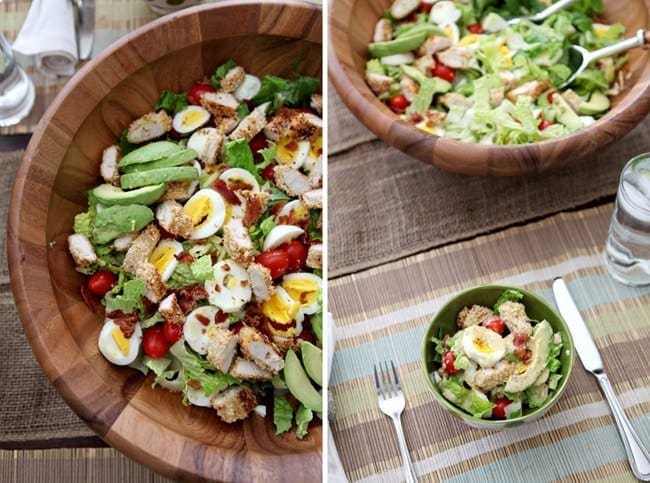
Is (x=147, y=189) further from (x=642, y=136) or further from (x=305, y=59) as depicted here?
(x=642, y=136)

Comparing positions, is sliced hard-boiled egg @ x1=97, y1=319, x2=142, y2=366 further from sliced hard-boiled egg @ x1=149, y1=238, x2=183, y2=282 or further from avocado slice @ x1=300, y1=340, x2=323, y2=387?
avocado slice @ x1=300, y1=340, x2=323, y2=387

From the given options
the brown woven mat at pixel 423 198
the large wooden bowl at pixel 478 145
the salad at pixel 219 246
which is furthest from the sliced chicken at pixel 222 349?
the large wooden bowl at pixel 478 145

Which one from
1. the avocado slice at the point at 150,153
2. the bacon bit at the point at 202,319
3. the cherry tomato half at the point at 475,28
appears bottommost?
the bacon bit at the point at 202,319

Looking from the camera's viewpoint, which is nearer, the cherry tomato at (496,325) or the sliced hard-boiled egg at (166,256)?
the cherry tomato at (496,325)

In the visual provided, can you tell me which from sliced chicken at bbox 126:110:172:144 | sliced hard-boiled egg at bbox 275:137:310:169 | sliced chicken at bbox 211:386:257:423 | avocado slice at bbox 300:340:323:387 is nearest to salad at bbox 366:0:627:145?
sliced hard-boiled egg at bbox 275:137:310:169

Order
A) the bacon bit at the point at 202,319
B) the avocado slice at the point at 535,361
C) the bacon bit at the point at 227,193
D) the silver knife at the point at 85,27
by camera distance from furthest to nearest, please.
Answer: the silver knife at the point at 85,27, the bacon bit at the point at 227,193, the bacon bit at the point at 202,319, the avocado slice at the point at 535,361

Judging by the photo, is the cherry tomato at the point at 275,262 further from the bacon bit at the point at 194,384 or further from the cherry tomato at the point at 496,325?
the cherry tomato at the point at 496,325
